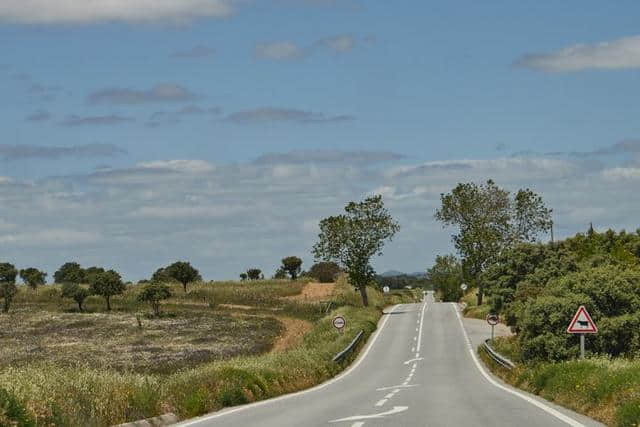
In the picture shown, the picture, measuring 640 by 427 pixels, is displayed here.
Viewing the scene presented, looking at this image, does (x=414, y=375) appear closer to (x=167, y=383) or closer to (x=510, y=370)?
(x=510, y=370)

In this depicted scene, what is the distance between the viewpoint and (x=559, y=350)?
35.8m

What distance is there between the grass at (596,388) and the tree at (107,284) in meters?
70.5

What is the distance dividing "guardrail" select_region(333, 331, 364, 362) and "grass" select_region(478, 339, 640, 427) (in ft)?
61.7

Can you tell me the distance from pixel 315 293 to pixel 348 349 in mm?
→ 63224

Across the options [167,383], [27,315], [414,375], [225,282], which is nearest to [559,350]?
[414,375]

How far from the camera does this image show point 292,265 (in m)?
152

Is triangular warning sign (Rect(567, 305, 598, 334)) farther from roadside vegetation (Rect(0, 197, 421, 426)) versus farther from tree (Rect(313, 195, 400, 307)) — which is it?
tree (Rect(313, 195, 400, 307))

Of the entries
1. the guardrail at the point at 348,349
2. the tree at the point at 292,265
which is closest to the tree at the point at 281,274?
the tree at the point at 292,265

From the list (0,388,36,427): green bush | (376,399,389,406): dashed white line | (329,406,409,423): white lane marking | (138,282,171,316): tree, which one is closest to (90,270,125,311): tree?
(138,282,171,316): tree

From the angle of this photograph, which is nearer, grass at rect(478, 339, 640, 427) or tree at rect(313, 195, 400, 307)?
grass at rect(478, 339, 640, 427)

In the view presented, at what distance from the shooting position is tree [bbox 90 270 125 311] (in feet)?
315

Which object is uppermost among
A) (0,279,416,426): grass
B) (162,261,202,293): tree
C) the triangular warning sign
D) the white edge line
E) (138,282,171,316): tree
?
(162,261,202,293): tree

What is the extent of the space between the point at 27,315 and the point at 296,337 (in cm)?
2824

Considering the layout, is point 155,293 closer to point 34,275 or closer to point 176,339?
point 176,339
